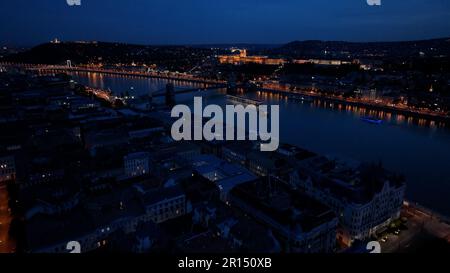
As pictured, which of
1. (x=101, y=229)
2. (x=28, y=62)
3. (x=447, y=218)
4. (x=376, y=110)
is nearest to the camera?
(x=101, y=229)

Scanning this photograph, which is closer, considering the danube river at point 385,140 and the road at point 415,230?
the road at point 415,230

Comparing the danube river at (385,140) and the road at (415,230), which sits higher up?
the danube river at (385,140)

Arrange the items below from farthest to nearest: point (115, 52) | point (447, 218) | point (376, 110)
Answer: point (115, 52)
point (376, 110)
point (447, 218)

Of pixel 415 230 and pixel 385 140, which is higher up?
pixel 385 140

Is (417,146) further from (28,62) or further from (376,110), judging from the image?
(28,62)

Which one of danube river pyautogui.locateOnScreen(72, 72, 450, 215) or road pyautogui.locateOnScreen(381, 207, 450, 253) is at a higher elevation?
danube river pyautogui.locateOnScreen(72, 72, 450, 215)

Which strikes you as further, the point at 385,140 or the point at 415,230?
the point at 385,140

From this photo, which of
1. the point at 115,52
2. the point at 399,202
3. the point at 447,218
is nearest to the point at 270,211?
the point at 399,202

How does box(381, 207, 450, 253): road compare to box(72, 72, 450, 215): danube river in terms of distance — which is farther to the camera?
box(72, 72, 450, 215): danube river
